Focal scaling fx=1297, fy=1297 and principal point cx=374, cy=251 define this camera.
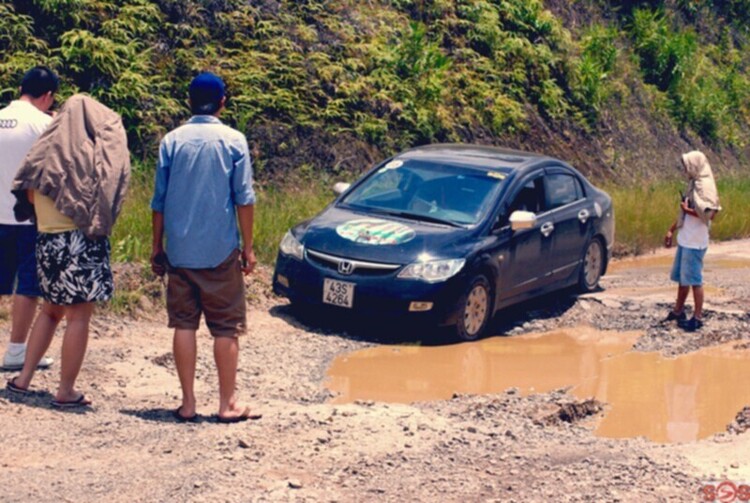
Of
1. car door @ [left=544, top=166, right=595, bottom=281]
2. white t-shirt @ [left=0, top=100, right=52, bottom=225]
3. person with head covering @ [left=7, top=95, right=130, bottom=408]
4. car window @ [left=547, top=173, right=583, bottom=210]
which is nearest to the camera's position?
person with head covering @ [left=7, top=95, right=130, bottom=408]

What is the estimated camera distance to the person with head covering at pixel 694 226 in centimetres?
1201

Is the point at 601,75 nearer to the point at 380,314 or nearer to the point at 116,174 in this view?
the point at 380,314

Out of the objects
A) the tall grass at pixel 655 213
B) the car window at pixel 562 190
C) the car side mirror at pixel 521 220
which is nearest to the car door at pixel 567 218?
the car window at pixel 562 190

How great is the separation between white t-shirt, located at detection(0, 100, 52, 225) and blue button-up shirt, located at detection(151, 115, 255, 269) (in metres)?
1.21

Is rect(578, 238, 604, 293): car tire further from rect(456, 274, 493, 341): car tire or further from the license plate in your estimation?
the license plate

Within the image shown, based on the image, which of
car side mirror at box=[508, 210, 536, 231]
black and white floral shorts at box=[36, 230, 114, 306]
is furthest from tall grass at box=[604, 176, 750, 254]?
black and white floral shorts at box=[36, 230, 114, 306]

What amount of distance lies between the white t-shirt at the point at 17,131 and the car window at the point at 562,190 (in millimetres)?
6041

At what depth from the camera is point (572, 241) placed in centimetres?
1314

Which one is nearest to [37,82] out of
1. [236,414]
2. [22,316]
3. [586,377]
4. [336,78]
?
[22,316]

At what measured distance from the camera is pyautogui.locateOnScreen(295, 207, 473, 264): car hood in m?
11.2

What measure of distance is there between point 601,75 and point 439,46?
12.9ft

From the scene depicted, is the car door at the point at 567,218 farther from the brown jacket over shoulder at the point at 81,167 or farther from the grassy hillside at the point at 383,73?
the brown jacket over shoulder at the point at 81,167

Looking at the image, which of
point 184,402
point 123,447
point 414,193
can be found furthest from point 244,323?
point 414,193

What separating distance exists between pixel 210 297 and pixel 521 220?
15.9ft
